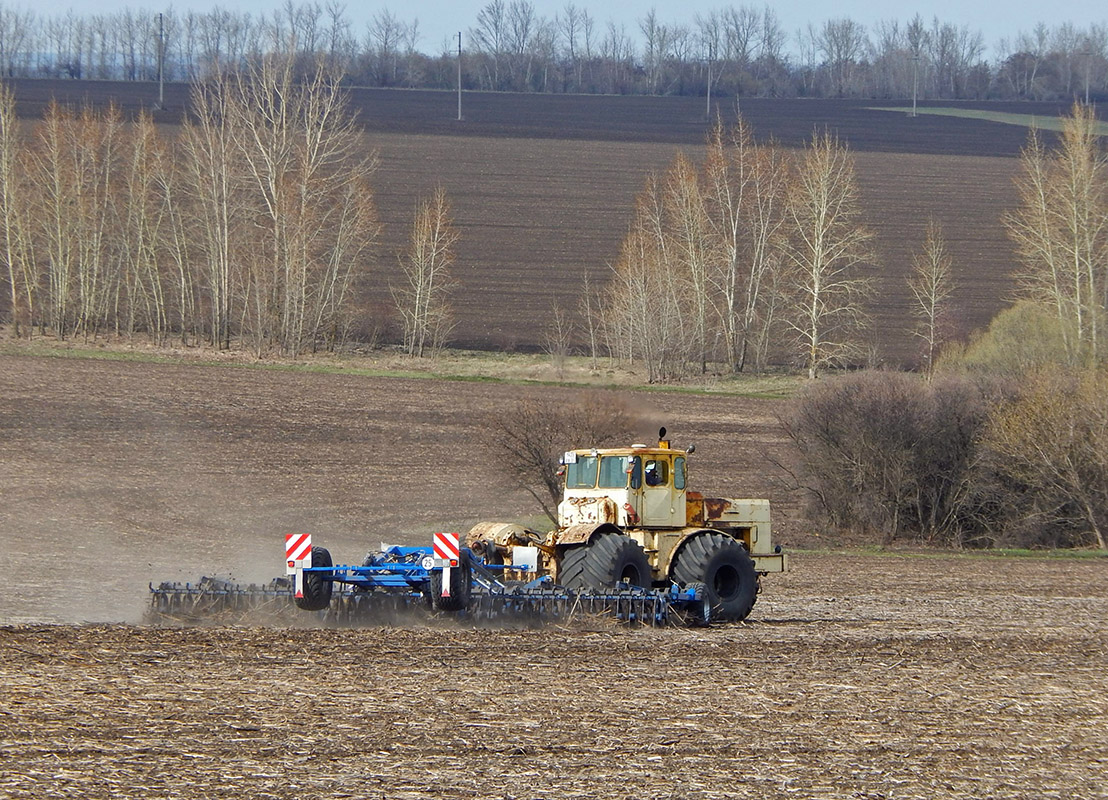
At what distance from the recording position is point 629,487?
57.7 feet

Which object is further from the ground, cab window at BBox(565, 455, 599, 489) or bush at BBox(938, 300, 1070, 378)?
bush at BBox(938, 300, 1070, 378)

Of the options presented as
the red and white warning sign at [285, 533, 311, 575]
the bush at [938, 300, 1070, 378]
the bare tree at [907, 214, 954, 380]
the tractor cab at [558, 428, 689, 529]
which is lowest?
the red and white warning sign at [285, 533, 311, 575]

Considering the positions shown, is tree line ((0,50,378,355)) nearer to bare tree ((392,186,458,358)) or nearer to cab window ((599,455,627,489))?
bare tree ((392,186,458,358))

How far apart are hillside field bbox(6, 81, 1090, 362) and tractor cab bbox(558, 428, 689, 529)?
3932 cm

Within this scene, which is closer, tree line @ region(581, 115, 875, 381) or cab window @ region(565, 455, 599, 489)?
cab window @ region(565, 455, 599, 489)

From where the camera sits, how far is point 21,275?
195 feet

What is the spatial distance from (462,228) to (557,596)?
57.6 m

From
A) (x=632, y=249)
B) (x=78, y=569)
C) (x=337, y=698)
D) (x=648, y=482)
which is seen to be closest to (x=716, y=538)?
(x=648, y=482)

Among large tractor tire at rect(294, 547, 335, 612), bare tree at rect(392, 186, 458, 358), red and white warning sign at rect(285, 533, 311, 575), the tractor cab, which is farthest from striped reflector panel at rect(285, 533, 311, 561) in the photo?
bare tree at rect(392, 186, 458, 358)

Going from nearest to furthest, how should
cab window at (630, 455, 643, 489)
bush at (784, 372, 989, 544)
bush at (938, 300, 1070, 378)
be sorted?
1. cab window at (630, 455, 643, 489)
2. bush at (784, 372, 989, 544)
3. bush at (938, 300, 1070, 378)

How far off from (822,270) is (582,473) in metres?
41.6

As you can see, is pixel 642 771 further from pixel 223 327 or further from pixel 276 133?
pixel 276 133

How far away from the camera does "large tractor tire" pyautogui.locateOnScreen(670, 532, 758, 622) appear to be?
17.2 m

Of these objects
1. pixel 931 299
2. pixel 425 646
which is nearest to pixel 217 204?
pixel 931 299
